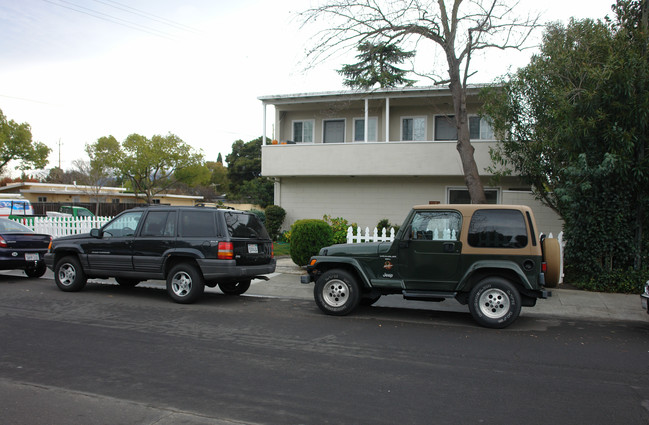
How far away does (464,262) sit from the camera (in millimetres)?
7625

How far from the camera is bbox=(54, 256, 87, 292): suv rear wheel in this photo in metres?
10.1

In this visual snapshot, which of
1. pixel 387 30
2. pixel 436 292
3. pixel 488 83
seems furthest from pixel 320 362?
pixel 488 83

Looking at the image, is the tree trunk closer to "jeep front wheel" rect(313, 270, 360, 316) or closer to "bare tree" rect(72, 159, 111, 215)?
"jeep front wheel" rect(313, 270, 360, 316)

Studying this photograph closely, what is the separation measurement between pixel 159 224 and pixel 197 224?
0.87 m

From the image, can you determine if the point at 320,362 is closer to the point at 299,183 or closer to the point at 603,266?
the point at 603,266

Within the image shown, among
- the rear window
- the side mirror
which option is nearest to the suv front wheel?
the rear window

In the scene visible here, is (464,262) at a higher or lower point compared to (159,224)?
lower

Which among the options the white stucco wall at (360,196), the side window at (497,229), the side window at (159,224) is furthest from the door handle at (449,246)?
the white stucco wall at (360,196)

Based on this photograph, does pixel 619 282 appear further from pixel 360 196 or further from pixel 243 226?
pixel 360 196

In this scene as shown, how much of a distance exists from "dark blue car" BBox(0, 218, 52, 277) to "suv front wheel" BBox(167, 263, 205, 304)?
404 centimetres

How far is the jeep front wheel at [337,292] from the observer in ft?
26.8

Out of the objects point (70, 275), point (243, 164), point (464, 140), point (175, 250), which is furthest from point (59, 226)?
point (243, 164)

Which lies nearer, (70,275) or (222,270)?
(222,270)

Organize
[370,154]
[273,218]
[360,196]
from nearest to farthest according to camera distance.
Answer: [370,154] < [360,196] < [273,218]
